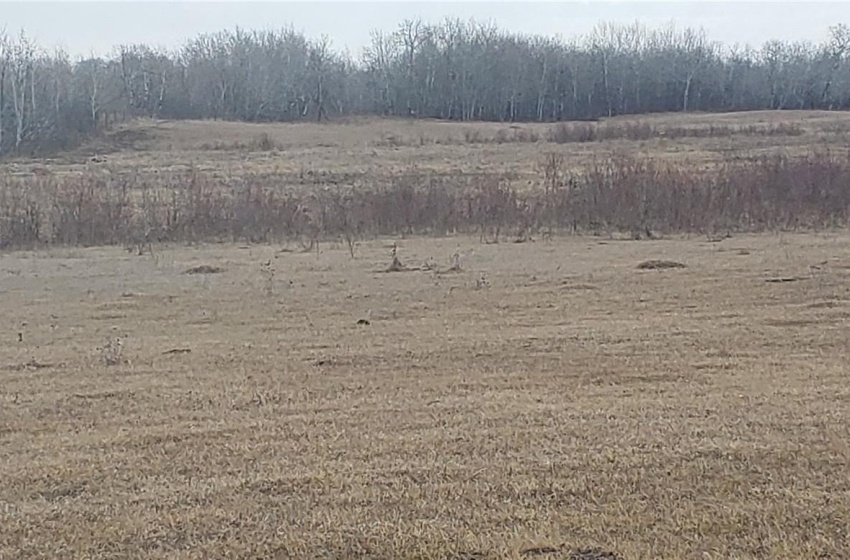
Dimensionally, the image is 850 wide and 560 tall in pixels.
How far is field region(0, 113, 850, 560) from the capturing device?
4020 millimetres

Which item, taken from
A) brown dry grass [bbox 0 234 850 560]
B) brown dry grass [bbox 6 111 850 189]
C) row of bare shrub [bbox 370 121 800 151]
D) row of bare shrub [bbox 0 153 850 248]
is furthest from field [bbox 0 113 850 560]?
row of bare shrub [bbox 370 121 800 151]

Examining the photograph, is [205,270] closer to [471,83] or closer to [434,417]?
[434,417]

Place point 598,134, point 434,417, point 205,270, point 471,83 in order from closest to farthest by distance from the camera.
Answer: point 434,417, point 205,270, point 598,134, point 471,83

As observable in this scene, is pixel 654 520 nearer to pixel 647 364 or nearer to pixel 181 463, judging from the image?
pixel 181 463

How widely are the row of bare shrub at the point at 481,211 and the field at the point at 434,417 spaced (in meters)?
6.19

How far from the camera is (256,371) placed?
7.07 m

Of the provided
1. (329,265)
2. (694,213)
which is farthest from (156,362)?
(694,213)

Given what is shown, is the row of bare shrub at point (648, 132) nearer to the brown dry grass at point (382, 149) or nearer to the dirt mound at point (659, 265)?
the brown dry grass at point (382, 149)

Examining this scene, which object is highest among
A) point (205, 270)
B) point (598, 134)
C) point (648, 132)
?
point (648, 132)

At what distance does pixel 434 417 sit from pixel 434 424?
16 cm

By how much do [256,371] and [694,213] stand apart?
13158mm

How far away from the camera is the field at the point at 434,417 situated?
4.02 m

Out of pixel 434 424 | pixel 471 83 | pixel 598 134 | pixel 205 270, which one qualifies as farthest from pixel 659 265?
pixel 471 83

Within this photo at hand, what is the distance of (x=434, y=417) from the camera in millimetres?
5676
